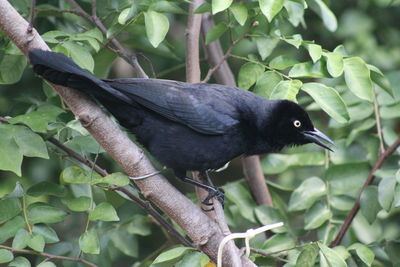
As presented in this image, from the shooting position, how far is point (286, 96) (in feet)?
10.5

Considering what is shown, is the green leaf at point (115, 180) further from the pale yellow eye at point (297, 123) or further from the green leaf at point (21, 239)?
the pale yellow eye at point (297, 123)

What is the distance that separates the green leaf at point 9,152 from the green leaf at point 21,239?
0.27 m

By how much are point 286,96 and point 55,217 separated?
3.90ft

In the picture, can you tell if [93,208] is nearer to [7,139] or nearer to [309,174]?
[7,139]

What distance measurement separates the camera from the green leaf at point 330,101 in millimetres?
3109

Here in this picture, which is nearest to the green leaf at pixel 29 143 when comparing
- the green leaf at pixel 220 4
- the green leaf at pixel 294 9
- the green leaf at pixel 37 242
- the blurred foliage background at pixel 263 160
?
the blurred foliage background at pixel 263 160

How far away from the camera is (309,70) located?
3.29m

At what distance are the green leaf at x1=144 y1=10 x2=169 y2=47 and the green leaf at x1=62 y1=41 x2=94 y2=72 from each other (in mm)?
308

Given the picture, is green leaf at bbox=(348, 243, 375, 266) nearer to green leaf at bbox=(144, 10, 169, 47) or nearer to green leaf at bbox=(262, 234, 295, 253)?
green leaf at bbox=(262, 234, 295, 253)

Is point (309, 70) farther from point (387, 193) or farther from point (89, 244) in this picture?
point (89, 244)

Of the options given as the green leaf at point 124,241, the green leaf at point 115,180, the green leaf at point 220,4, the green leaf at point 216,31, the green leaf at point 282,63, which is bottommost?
the green leaf at point 124,241

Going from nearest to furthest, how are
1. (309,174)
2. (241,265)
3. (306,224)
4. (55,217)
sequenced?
1. (241,265)
2. (55,217)
3. (306,224)
4. (309,174)

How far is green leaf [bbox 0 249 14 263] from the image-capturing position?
280 cm

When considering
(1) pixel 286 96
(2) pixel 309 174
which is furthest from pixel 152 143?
(2) pixel 309 174
